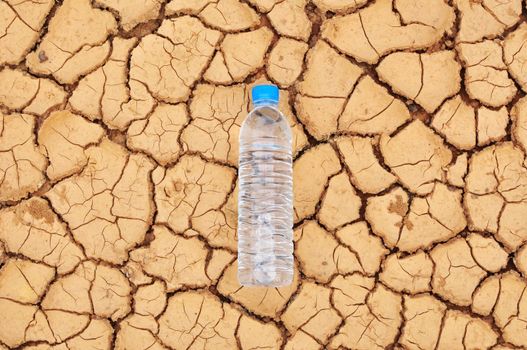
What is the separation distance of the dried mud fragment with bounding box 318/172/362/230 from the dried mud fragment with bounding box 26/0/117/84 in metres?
1.28

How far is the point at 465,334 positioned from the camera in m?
3.37

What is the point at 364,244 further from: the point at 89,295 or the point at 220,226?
the point at 89,295

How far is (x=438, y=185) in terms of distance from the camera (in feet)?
11.3

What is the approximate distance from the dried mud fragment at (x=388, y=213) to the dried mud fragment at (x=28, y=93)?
1601 mm

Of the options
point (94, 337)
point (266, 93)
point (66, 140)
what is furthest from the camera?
point (66, 140)

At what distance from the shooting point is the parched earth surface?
A: 3.37 meters

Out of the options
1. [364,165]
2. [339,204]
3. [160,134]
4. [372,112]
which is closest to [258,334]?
[339,204]

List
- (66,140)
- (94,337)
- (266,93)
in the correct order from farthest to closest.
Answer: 1. (66,140)
2. (94,337)
3. (266,93)

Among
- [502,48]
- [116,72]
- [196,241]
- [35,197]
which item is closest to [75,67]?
[116,72]

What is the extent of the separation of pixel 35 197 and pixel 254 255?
109cm

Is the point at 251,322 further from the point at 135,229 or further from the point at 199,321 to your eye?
the point at 135,229

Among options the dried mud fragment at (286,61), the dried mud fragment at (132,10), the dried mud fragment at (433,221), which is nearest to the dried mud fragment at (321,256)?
the dried mud fragment at (433,221)

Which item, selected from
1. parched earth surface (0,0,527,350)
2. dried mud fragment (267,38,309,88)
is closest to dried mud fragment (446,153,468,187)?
parched earth surface (0,0,527,350)

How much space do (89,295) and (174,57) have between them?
1215 millimetres
